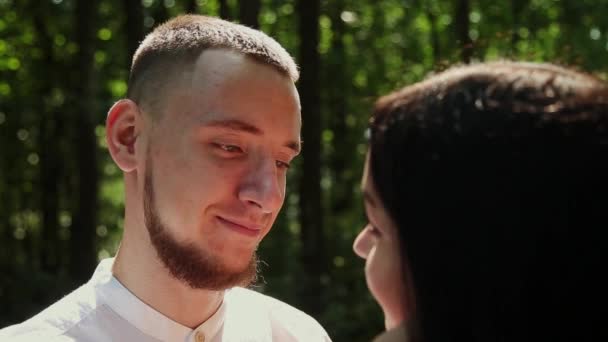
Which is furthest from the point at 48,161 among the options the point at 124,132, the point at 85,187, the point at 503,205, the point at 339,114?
the point at 503,205

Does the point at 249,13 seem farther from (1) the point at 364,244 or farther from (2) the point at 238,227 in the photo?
(1) the point at 364,244

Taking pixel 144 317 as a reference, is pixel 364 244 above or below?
above

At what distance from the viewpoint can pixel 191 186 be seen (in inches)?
113

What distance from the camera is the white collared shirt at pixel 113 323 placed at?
9.33ft

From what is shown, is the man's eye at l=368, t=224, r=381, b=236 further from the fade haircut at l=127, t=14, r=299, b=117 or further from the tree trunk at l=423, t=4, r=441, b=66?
the tree trunk at l=423, t=4, r=441, b=66

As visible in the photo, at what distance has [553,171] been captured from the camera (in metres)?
1.48

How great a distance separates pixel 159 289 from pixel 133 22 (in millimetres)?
11167

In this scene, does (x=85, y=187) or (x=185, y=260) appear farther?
(x=85, y=187)

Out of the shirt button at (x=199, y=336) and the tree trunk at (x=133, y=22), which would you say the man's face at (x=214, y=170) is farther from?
the tree trunk at (x=133, y=22)

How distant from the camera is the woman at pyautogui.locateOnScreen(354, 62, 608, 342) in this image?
1478mm

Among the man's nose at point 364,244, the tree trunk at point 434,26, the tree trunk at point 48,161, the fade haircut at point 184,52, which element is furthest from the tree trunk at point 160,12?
the man's nose at point 364,244

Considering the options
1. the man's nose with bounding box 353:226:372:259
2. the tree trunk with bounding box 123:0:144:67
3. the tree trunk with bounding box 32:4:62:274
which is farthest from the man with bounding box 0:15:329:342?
the tree trunk with bounding box 32:4:62:274

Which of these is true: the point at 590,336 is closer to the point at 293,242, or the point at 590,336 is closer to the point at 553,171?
the point at 553,171

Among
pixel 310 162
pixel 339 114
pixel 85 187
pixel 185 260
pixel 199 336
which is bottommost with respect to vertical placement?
pixel 85 187
